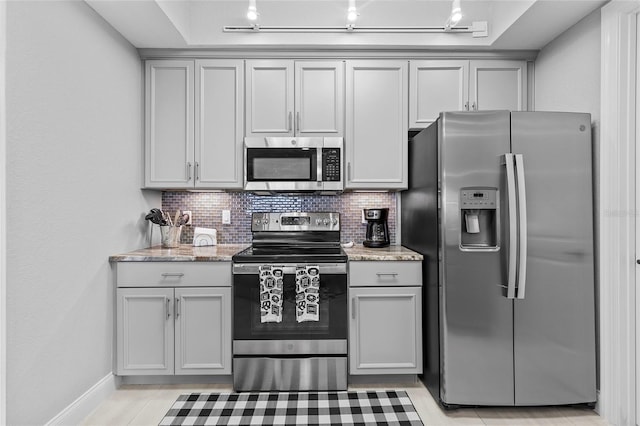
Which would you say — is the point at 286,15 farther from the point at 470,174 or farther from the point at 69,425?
the point at 69,425

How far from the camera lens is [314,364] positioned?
2500 mm

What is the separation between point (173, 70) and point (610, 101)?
284 cm

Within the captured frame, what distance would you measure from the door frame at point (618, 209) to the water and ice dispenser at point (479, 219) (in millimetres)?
604

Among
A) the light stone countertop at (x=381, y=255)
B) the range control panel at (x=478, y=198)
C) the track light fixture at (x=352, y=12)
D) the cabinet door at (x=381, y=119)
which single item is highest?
the track light fixture at (x=352, y=12)

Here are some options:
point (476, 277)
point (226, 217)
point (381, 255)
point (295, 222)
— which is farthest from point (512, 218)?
point (226, 217)

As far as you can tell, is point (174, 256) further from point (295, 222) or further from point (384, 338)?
point (384, 338)

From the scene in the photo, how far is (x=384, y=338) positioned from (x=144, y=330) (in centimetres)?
156

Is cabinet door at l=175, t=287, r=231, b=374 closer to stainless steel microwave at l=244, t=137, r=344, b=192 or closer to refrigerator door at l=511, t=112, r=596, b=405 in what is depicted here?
stainless steel microwave at l=244, t=137, r=344, b=192

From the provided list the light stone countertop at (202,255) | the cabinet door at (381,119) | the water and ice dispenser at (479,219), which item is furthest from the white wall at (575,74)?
the light stone countertop at (202,255)

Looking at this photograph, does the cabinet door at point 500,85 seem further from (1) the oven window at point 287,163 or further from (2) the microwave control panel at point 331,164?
(1) the oven window at point 287,163

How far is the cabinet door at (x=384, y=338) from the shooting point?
2521 millimetres

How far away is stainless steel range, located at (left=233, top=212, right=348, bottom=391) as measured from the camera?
2.47 m

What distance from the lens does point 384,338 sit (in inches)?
99.4

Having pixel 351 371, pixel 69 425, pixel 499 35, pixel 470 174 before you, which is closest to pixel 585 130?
pixel 470 174
